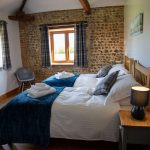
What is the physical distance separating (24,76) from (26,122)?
10.8ft

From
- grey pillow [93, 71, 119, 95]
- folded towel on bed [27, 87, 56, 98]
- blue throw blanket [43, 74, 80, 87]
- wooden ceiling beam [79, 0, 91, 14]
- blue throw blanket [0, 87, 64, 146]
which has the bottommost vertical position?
blue throw blanket [0, 87, 64, 146]

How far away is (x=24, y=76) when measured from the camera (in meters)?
5.23

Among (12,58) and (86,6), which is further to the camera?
(12,58)

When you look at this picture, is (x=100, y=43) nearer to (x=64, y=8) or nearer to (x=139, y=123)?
(x=64, y=8)

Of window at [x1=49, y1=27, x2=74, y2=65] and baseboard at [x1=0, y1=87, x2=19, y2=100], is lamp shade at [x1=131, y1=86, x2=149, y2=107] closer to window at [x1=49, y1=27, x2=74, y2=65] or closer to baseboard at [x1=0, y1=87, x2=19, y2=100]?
window at [x1=49, y1=27, x2=74, y2=65]

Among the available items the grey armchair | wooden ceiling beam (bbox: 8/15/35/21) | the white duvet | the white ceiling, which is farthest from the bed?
wooden ceiling beam (bbox: 8/15/35/21)

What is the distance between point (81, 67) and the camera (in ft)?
17.1

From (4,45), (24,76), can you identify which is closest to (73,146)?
(24,76)

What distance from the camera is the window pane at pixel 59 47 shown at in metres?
5.38

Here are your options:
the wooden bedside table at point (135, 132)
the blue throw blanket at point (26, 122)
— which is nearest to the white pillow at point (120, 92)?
the wooden bedside table at point (135, 132)

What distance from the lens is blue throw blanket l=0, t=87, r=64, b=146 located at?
2.09 metres

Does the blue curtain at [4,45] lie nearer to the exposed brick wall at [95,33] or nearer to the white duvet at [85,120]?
the exposed brick wall at [95,33]

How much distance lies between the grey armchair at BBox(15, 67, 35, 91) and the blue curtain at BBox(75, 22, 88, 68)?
1458 mm

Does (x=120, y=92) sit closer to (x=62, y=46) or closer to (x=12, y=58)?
(x=62, y=46)
